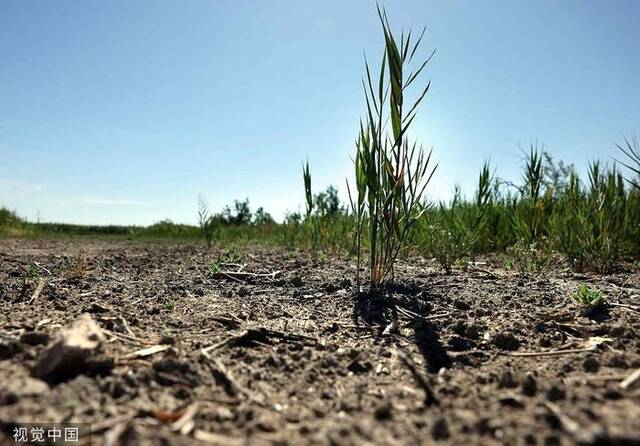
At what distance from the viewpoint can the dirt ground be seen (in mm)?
1047

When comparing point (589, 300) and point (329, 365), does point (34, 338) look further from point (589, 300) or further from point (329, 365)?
point (589, 300)

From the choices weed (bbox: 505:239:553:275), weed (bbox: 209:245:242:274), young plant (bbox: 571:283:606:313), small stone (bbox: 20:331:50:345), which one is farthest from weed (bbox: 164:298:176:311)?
weed (bbox: 505:239:553:275)

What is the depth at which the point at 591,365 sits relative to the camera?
1.43 m

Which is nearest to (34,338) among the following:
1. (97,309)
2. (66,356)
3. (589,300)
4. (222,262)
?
(66,356)

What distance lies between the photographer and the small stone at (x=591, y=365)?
1417 millimetres

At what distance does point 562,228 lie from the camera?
4.00m

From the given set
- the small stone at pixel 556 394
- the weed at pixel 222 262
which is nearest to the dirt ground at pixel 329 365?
the small stone at pixel 556 394

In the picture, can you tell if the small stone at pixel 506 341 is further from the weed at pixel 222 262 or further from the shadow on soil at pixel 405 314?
the weed at pixel 222 262

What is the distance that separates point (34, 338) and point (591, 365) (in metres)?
1.85

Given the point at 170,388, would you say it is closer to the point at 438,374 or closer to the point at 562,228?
the point at 438,374

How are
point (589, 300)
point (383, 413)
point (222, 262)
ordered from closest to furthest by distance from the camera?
point (383, 413) < point (589, 300) < point (222, 262)

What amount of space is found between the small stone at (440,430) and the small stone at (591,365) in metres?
0.68

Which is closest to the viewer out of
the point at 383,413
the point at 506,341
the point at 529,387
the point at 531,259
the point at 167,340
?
the point at 383,413

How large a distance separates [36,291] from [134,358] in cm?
113
